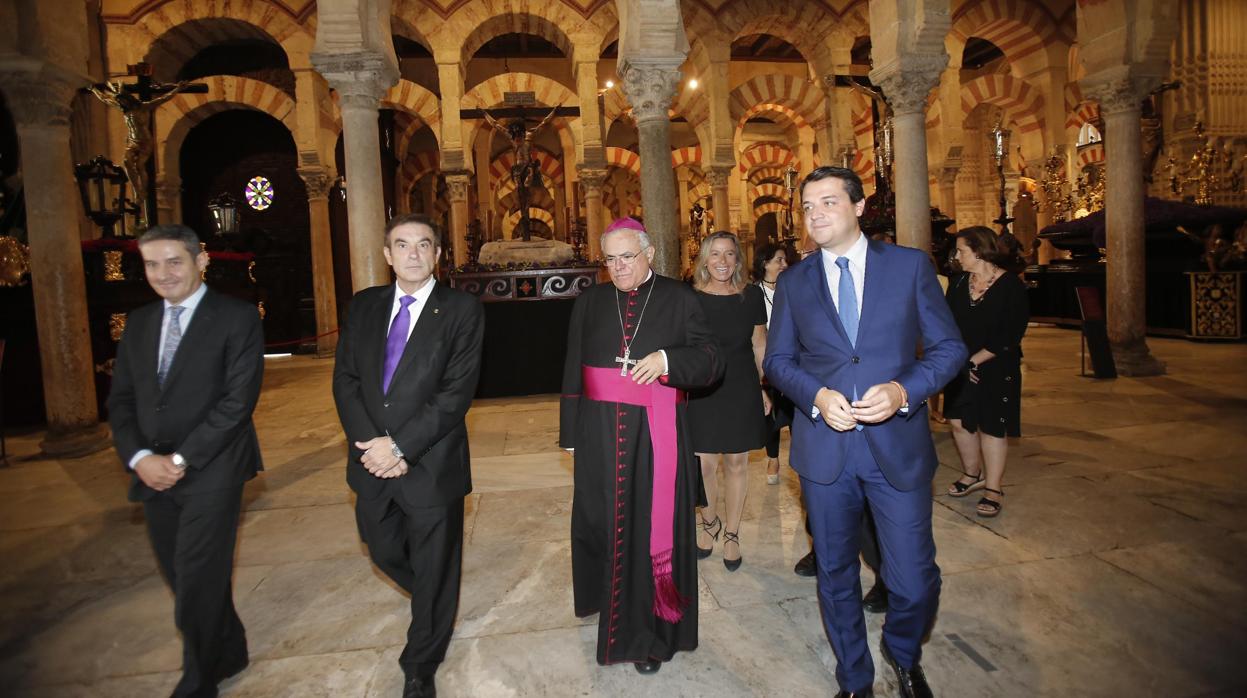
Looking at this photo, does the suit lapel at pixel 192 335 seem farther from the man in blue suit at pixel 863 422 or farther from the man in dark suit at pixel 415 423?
the man in blue suit at pixel 863 422

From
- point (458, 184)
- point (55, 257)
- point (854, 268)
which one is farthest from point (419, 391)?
point (458, 184)

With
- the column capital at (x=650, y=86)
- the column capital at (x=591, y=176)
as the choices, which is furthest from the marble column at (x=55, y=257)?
the column capital at (x=591, y=176)

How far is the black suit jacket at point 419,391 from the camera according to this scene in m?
1.95

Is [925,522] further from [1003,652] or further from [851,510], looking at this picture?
[1003,652]

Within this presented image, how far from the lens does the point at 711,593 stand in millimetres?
2588

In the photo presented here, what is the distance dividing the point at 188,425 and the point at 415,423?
685mm

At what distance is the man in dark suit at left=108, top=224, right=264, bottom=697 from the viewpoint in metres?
1.90

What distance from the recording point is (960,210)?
16.0 meters

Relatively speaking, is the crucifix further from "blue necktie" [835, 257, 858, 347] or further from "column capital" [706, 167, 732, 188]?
"column capital" [706, 167, 732, 188]

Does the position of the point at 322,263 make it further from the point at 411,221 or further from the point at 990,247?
the point at 990,247

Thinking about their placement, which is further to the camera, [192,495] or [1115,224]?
[1115,224]

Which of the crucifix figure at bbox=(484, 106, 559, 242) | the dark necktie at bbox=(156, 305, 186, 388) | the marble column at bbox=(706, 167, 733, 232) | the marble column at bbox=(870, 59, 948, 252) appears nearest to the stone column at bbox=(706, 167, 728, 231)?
the marble column at bbox=(706, 167, 733, 232)

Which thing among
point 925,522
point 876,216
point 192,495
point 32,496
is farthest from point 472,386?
point 876,216

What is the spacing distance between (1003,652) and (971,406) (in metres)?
1.49
